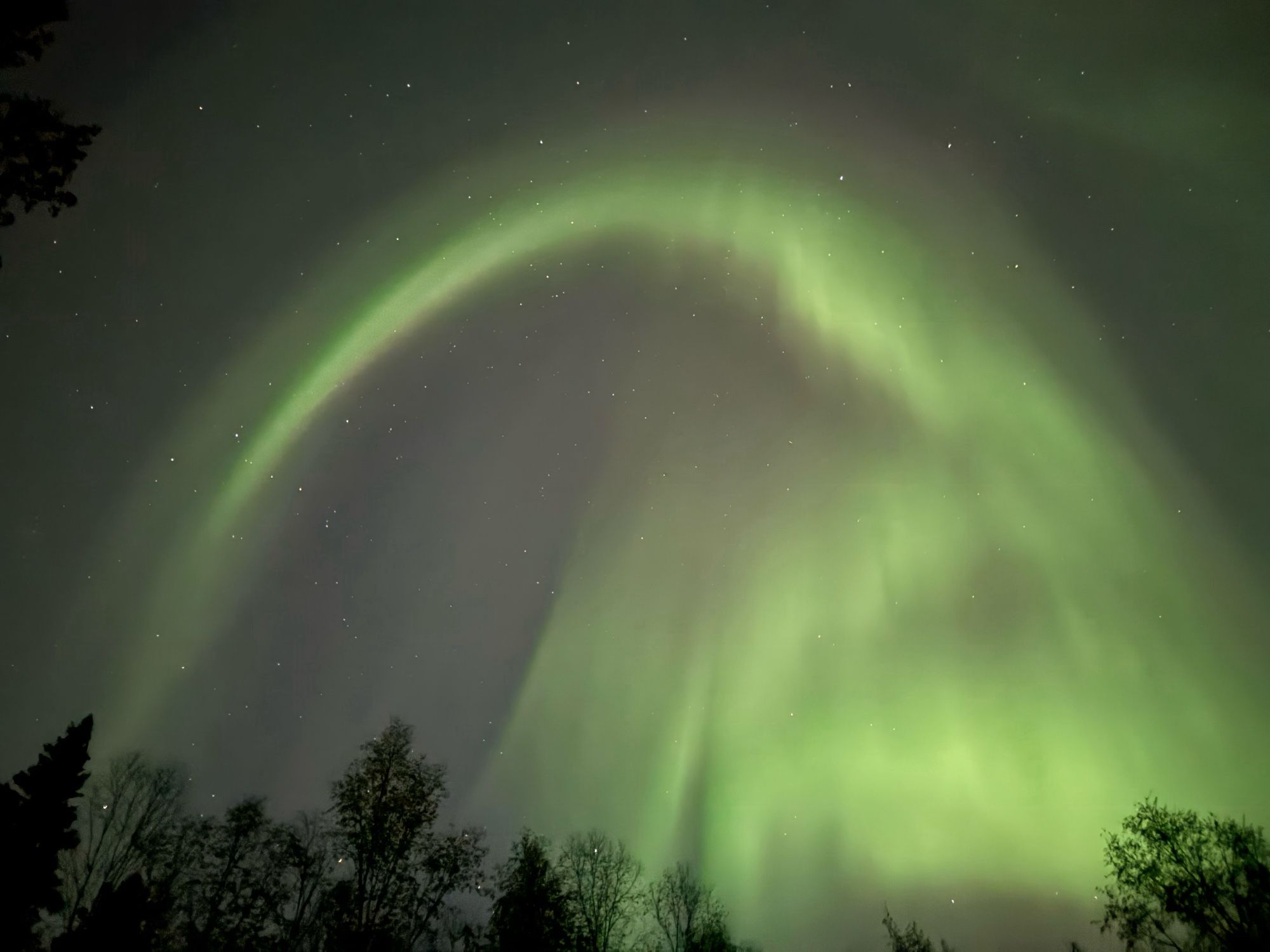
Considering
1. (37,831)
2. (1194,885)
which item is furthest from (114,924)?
(1194,885)

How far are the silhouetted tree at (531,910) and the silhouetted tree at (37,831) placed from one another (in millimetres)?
19018

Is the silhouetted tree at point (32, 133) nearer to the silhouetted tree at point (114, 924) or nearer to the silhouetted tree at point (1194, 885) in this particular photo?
the silhouetted tree at point (114, 924)

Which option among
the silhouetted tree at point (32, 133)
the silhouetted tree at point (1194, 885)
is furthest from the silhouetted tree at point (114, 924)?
the silhouetted tree at point (1194, 885)

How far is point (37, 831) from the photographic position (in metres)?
18.5

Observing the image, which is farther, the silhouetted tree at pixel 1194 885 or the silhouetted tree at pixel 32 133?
the silhouetted tree at pixel 1194 885

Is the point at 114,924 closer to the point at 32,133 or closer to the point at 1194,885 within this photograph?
the point at 32,133

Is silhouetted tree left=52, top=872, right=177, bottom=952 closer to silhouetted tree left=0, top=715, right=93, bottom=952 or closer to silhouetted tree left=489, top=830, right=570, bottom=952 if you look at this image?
silhouetted tree left=0, top=715, right=93, bottom=952

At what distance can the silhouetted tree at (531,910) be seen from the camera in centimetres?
3228

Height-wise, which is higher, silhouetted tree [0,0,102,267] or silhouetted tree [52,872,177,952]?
silhouetted tree [0,0,102,267]

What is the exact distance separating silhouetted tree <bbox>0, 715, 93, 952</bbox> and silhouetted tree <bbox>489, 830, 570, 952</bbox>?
19018mm

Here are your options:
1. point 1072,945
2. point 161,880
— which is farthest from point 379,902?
point 1072,945

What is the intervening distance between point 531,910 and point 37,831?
21.3m

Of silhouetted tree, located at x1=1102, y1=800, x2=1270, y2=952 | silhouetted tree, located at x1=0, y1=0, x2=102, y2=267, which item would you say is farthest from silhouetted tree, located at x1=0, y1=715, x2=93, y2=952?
silhouetted tree, located at x1=1102, y1=800, x2=1270, y2=952

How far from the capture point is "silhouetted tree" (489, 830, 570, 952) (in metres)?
32.3
